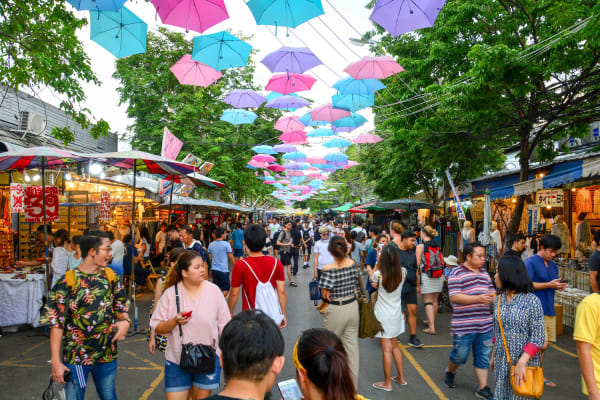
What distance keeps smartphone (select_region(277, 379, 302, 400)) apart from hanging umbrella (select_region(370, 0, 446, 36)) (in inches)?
223

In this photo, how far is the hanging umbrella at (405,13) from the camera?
223 inches

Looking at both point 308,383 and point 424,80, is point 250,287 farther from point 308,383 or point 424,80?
point 424,80

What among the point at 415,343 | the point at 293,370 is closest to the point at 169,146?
the point at 293,370

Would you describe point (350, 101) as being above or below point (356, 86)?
below

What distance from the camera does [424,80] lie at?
11641 millimetres

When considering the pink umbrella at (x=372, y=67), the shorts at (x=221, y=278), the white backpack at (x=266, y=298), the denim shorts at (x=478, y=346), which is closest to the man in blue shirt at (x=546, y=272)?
the denim shorts at (x=478, y=346)

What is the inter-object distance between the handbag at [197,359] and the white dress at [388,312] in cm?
242

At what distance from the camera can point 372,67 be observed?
27.5 ft

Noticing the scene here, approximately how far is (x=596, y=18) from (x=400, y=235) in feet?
14.9

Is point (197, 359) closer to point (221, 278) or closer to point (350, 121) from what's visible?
point (221, 278)

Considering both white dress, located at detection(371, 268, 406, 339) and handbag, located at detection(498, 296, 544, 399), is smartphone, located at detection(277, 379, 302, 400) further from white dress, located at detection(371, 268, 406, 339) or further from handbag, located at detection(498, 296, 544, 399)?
white dress, located at detection(371, 268, 406, 339)

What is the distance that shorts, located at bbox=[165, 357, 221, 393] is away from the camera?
114 inches

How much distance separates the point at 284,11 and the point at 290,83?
3.80 meters

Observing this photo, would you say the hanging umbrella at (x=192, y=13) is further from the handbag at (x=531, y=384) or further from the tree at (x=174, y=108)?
the tree at (x=174, y=108)
